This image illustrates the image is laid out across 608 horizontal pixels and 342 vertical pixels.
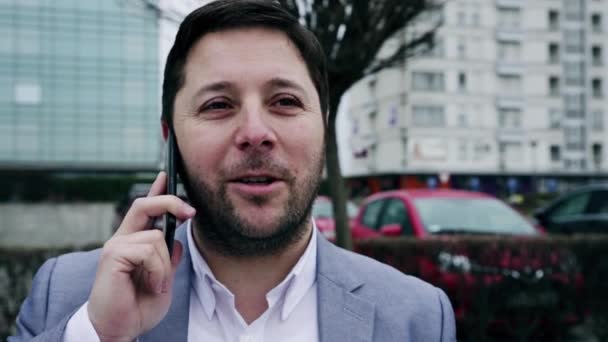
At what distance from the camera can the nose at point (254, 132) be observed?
177cm

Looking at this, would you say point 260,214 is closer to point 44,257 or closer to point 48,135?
point 44,257

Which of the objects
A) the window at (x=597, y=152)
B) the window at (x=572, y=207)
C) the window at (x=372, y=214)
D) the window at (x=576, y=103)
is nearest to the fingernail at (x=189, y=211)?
the window at (x=372, y=214)

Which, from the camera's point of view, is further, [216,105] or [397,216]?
[397,216]

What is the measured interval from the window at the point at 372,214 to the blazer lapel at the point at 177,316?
6.63m

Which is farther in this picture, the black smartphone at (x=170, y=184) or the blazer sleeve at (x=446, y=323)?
the blazer sleeve at (x=446, y=323)

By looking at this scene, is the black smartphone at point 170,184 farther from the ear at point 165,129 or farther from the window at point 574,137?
the window at point 574,137

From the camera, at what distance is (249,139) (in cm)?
177

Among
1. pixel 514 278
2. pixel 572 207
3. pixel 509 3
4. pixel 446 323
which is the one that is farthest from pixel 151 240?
pixel 509 3

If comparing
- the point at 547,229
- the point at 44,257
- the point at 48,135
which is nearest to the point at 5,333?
the point at 44,257

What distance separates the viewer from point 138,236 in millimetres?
1654

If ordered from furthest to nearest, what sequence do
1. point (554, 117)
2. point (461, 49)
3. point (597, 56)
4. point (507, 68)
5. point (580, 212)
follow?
1. point (597, 56)
2. point (554, 117)
3. point (507, 68)
4. point (461, 49)
5. point (580, 212)

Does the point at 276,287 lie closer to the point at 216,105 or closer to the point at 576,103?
the point at 216,105

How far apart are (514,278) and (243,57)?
14.4 feet

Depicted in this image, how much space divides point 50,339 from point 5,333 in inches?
148
